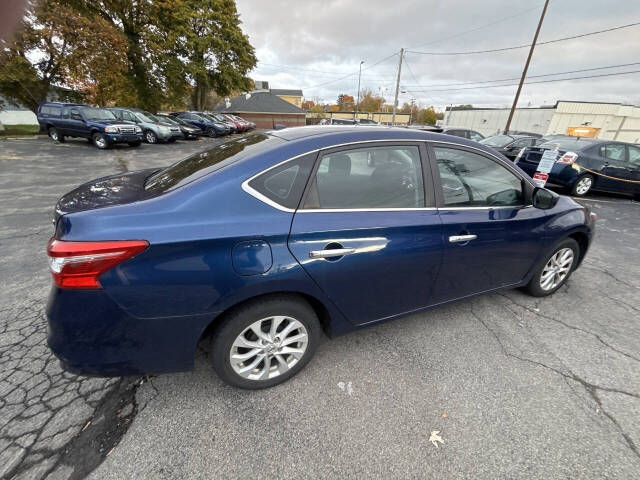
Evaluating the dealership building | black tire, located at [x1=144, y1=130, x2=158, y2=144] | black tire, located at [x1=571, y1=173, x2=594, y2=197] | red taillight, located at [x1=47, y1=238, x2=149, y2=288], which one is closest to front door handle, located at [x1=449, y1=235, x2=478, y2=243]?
red taillight, located at [x1=47, y1=238, x2=149, y2=288]

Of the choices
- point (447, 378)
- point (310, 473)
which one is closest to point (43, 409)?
point (310, 473)

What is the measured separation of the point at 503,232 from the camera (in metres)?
2.42

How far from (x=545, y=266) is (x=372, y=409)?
8.16 feet

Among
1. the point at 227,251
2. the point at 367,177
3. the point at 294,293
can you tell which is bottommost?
the point at 294,293

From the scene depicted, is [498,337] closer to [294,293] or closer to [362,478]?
[362,478]

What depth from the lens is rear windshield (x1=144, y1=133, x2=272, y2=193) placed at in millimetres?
1858

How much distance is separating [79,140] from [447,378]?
62.7 feet

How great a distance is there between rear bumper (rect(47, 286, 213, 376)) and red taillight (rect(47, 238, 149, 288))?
6cm

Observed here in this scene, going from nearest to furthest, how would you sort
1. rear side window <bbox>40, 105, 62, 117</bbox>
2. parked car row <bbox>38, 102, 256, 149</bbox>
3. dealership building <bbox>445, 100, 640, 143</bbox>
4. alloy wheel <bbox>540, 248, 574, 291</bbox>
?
alloy wheel <bbox>540, 248, 574, 291</bbox> → parked car row <bbox>38, 102, 256, 149</bbox> → rear side window <bbox>40, 105, 62, 117</bbox> → dealership building <bbox>445, 100, 640, 143</bbox>

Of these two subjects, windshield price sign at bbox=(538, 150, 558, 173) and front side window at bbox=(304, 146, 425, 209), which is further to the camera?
windshield price sign at bbox=(538, 150, 558, 173)

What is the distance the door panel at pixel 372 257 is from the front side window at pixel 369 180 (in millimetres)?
91

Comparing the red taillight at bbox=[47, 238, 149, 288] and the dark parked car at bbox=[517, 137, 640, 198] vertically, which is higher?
the red taillight at bbox=[47, 238, 149, 288]

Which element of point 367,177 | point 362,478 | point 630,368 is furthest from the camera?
point 630,368

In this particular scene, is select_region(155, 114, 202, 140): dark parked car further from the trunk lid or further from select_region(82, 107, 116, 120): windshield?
the trunk lid
